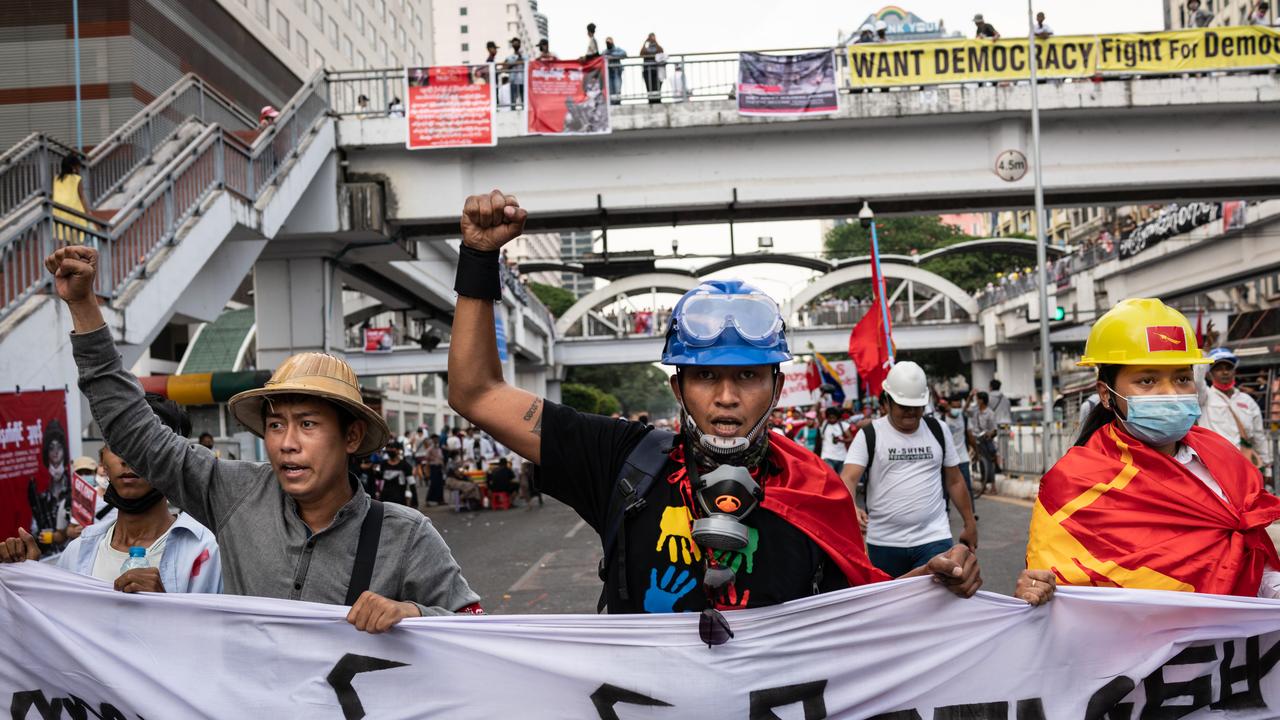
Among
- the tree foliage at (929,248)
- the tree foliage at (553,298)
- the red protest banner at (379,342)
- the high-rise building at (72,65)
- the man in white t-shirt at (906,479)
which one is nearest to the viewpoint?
the man in white t-shirt at (906,479)

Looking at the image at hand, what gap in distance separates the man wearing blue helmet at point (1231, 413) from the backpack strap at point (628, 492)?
826cm

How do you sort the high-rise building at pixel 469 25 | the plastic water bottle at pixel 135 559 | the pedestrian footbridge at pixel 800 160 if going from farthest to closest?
the high-rise building at pixel 469 25 → the pedestrian footbridge at pixel 800 160 → the plastic water bottle at pixel 135 559

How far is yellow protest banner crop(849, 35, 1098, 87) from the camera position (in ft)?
59.9

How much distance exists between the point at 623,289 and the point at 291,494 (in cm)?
4926

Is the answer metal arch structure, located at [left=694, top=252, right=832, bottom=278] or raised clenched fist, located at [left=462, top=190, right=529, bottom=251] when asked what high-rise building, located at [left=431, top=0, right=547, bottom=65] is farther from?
raised clenched fist, located at [left=462, top=190, right=529, bottom=251]

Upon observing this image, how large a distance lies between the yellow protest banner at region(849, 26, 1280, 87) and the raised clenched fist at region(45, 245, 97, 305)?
16.7 m

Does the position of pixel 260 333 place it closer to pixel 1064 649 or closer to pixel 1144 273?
pixel 1064 649

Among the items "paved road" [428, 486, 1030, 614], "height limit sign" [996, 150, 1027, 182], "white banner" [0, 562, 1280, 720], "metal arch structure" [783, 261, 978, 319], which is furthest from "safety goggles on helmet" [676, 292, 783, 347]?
"metal arch structure" [783, 261, 978, 319]

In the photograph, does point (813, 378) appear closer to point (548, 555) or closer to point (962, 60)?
A: point (962, 60)

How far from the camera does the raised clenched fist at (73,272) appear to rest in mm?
2973

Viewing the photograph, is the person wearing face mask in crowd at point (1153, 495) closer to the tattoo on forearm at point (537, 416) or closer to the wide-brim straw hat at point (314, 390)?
the tattoo on forearm at point (537, 416)

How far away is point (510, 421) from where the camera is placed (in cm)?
290

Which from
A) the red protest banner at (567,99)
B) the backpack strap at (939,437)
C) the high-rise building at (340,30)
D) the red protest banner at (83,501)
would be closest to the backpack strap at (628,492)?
the backpack strap at (939,437)

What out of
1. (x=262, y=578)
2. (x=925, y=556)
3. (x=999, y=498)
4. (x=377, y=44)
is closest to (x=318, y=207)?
(x=999, y=498)
